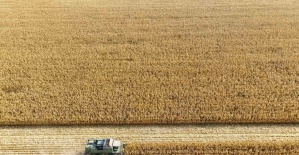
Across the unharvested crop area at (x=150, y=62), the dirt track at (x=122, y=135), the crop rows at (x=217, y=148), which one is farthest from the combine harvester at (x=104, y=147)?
the unharvested crop area at (x=150, y=62)

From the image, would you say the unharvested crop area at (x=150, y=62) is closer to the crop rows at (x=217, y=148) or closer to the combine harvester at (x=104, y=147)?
the crop rows at (x=217, y=148)

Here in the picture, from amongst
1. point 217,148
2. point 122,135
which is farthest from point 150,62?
point 217,148

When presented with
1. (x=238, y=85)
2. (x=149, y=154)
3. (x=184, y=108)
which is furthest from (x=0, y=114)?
(x=238, y=85)

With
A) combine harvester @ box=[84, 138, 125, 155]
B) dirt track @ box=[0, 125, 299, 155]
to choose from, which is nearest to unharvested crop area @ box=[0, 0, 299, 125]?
dirt track @ box=[0, 125, 299, 155]

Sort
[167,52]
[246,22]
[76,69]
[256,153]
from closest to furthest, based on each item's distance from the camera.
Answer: [256,153] → [76,69] → [167,52] → [246,22]

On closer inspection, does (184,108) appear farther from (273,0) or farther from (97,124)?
(273,0)

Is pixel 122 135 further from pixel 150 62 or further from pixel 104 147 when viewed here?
A: pixel 150 62

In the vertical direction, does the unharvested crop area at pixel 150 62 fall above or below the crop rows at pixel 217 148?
above
